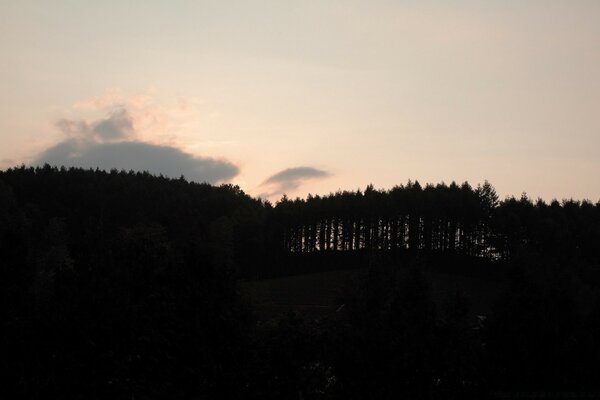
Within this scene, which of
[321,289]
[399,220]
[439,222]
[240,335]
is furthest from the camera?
[399,220]

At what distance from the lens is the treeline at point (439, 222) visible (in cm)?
12112

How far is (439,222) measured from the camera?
140125mm

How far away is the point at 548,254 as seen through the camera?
113 m

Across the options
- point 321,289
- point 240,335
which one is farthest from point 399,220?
point 240,335

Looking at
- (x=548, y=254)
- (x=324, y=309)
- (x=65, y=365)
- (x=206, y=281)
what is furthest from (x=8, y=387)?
(x=548, y=254)

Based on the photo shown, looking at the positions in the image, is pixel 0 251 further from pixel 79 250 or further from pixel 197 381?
pixel 197 381

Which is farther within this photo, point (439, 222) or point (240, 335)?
point (439, 222)

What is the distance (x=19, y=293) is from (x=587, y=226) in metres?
108

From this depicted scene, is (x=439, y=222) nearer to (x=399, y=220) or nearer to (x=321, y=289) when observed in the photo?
(x=399, y=220)

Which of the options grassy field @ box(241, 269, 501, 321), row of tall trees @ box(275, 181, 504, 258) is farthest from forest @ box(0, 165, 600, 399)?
row of tall trees @ box(275, 181, 504, 258)

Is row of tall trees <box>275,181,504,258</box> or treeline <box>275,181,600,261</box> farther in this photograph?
row of tall trees <box>275,181,504,258</box>

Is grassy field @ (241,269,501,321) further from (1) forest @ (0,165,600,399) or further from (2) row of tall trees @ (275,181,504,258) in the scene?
(1) forest @ (0,165,600,399)

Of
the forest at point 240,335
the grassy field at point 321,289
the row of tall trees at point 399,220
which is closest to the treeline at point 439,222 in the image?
the row of tall trees at point 399,220

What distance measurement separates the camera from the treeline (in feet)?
397
